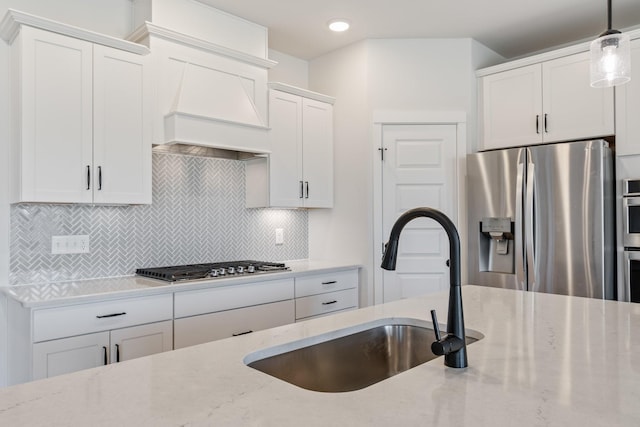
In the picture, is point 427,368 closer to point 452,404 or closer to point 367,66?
point 452,404

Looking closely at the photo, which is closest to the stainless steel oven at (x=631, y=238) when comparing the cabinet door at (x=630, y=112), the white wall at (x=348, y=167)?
the cabinet door at (x=630, y=112)

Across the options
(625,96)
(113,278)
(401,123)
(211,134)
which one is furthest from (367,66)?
(113,278)

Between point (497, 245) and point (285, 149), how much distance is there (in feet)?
5.64

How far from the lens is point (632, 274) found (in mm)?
2775

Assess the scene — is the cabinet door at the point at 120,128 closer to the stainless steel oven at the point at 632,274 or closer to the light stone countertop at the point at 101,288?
the light stone countertop at the point at 101,288

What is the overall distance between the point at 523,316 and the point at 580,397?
2.40ft

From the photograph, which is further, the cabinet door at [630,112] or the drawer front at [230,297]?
the cabinet door at [630,112]

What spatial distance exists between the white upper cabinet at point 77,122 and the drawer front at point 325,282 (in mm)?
1173

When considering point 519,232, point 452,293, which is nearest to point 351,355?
point 452,293

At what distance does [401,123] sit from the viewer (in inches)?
141

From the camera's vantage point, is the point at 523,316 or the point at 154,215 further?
the point at 154,215

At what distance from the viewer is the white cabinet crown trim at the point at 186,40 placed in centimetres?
270

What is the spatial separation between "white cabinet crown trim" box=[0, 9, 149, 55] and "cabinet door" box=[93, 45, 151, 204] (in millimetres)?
38

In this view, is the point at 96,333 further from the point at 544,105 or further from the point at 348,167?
the point at 544,105
